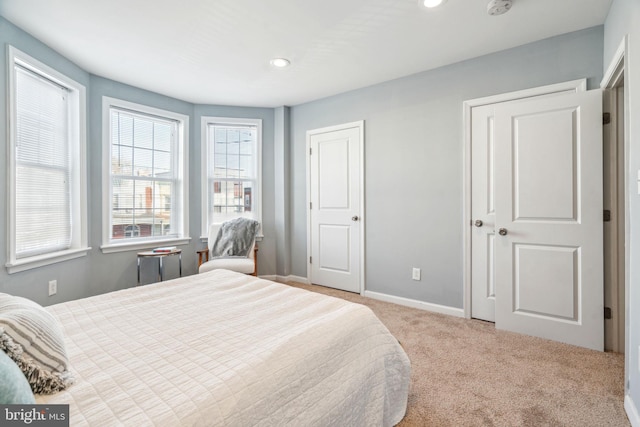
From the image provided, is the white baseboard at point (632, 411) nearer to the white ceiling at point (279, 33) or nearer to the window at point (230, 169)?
the white ceiling at point (279, 33)

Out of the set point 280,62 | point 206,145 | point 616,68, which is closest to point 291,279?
point 206,145

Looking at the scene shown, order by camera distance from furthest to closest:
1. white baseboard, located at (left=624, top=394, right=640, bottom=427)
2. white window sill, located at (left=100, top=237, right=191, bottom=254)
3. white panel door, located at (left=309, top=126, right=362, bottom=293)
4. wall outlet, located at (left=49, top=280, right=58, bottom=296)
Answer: white panel door, located at (left=309, top=126, right=362, bottom=293) < white window sill, located at (left=100, top=237, right=191, bottom=254) < wall outlet, located at (left=49, top=280, right=58, bottom=296) < white baseboard, located at (left=624, top=394, right=640, bottom=427)

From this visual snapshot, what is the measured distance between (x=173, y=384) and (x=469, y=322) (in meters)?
2.71

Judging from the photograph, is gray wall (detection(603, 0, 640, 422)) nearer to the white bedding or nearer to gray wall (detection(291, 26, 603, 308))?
gray wall (detection(291, 26, 603, 308))

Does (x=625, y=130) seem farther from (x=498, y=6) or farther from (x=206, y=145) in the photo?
(x=206, y=145)

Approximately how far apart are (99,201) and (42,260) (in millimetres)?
907

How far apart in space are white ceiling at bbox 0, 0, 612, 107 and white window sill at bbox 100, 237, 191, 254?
1.86 meters

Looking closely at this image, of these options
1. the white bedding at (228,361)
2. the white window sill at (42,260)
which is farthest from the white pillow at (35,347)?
the white window sill at (42,260)

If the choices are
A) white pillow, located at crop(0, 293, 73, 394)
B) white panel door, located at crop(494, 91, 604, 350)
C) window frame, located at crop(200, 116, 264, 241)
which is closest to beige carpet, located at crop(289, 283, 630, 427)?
white panel door, located at crop(494, 91, 604, 350)

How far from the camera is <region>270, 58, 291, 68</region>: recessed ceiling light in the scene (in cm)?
290

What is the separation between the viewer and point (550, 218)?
2.45 meters

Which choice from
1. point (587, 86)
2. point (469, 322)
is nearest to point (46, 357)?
point (469, 322)

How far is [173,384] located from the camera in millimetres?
902

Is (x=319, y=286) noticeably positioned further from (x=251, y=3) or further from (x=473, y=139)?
(x=251, y=3)
